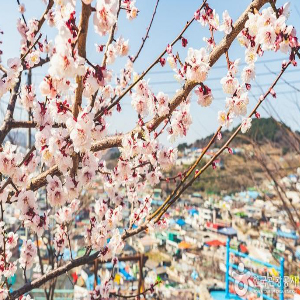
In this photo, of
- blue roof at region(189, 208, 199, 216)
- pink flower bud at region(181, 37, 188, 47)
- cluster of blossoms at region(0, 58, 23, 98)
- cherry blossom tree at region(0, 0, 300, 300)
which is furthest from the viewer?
blue roof at region(189, 208, 199, 216)

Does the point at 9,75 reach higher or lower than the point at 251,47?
lower

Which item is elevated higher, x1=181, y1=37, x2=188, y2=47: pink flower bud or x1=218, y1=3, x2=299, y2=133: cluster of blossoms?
x1=181, y1=37, x2=188, y2=47: pink flower bud

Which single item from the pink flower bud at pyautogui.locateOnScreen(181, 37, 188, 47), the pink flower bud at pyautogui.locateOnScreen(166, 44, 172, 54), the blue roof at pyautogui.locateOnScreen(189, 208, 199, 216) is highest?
the pink flower bud at pyautogui.locateOnScreen(181, 37, 188, 47)

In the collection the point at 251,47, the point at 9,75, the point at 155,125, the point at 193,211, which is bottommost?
the point at 193,211

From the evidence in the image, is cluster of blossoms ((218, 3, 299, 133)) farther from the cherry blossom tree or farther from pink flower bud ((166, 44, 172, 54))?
pink flower bud ((166, 44, 172, 54))

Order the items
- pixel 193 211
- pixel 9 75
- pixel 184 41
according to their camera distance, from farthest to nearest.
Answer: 1. pixel 193 211
2. pixel 184 41
3. pixel 9 75

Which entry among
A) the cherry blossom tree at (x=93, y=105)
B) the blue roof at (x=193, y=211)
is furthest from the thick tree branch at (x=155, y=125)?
the blue roof at (x=193, y=211)

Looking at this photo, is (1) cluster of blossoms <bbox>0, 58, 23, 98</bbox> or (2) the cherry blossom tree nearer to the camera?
(2) the cherry blossom tree

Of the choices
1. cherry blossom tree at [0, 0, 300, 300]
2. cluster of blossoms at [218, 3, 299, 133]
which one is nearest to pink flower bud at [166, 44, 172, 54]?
cherry blossom tree at [0, 0, 300, 300]

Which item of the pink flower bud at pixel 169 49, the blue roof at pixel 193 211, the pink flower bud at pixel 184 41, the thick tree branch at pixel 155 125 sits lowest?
the blue roof at pixel 193 211

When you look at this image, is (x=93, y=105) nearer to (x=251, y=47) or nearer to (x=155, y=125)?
(x=155, y=125)

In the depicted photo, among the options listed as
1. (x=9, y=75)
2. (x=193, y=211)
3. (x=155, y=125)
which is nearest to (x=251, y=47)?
(x=155, y=125)

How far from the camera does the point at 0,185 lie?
68.4 inches

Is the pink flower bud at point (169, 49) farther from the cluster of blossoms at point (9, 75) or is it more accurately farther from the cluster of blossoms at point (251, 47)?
the cluster of blossoms at point (9, 75)
